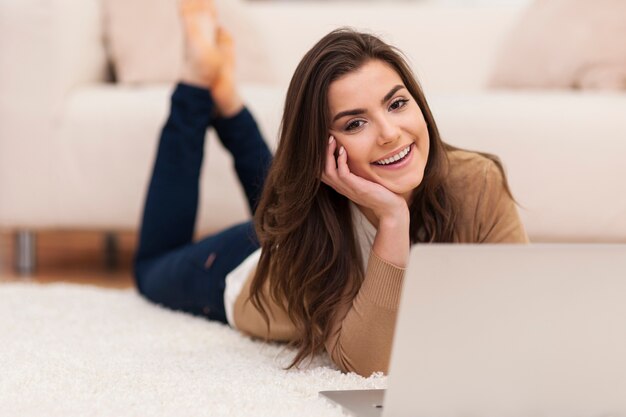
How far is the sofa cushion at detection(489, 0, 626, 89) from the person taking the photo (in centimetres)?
235

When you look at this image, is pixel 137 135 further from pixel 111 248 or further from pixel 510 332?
pixel 510 332

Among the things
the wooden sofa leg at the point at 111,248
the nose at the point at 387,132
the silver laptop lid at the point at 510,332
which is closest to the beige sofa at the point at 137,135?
the wooden sofa leg at the point at 111,248

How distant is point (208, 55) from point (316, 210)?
2.19 ft

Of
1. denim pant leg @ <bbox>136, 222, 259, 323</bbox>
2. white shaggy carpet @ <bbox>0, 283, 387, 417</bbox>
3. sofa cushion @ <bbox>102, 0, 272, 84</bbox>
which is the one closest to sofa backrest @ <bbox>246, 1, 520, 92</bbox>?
sofa cushion @ <bbox>102, 0, 272, 84</bbox>

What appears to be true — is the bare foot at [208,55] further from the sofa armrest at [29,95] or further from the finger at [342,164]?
the finger at [342,164]

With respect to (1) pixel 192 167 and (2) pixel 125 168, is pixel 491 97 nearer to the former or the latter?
(1) pixel 192 167

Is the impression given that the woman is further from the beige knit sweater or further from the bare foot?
the bare foot

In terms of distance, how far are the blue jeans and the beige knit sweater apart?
0.20 meters

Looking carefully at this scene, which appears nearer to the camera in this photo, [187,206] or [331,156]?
[331,156]

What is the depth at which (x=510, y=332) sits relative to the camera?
0.99 m

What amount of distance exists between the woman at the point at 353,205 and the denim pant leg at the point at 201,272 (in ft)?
0.29

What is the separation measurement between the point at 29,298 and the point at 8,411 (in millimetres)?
879

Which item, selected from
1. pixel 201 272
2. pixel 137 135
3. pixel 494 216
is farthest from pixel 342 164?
pixel 137 135

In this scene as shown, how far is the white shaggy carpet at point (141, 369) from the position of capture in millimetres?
1172
